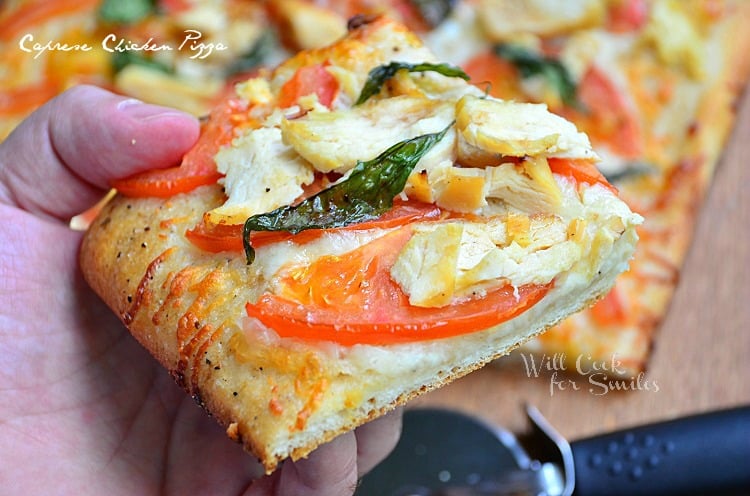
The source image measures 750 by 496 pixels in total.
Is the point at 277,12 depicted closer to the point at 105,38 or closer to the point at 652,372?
the point at 105,38

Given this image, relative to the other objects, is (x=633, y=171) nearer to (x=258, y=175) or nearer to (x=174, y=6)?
(x=258, y=175)

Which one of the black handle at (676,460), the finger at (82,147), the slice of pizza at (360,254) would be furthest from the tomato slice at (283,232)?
the black handle at (676,460)

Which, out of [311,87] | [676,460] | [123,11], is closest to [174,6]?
[123,11]

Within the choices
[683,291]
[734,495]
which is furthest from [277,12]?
[734,495]

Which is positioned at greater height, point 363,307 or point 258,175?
Answer: point 258,175

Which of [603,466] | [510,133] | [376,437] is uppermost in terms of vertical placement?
[510,133]
